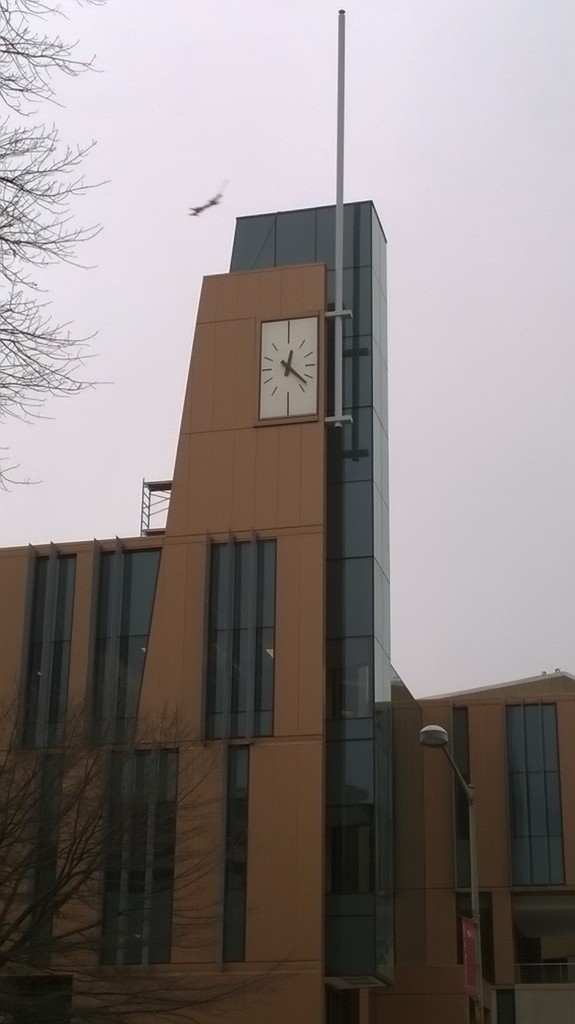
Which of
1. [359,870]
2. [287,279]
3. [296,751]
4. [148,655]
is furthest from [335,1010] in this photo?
[287,279]

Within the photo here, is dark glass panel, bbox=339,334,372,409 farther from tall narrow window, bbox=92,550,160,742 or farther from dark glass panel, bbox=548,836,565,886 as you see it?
dark glass panel, bbox=548,836,565,886

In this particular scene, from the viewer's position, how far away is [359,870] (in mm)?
36125

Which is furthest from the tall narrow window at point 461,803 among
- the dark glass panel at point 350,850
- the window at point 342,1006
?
the dark glass panel at point 350,850

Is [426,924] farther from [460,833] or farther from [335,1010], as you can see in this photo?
[335,1010]

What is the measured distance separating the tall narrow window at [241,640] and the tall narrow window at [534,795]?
15.2m

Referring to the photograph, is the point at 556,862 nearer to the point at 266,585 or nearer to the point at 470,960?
the point at 266,585

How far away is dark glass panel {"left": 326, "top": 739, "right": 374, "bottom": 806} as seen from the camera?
121ft

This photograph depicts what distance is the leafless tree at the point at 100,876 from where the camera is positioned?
3044 cm

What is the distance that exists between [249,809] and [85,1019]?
301 inches

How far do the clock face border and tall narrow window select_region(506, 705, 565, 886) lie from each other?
16161 millimetres

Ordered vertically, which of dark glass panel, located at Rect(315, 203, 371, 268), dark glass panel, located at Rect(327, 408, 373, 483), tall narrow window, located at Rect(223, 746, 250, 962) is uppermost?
dark glass panel, located at Rect(315, 203, 371, 268)

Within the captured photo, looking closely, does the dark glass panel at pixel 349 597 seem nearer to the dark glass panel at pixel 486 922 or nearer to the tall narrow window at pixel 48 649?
the tall narrow window at pixel 48 649

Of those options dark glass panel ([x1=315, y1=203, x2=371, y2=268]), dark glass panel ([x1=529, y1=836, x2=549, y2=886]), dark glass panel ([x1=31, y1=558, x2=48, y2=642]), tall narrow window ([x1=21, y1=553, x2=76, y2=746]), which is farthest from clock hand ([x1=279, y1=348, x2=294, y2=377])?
dark glass panel ([x1=529, y1=836, x2=549, y2=886])

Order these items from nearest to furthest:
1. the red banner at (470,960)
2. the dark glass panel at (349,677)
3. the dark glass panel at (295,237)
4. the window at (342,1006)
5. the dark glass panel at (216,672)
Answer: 1. the red banner at (470,960)
2. the window at (342,1006)
3. the dark glass panel at (349,677)
4. the dark glass panel at (216,672)
5. the dark glass panel at (295,237)
